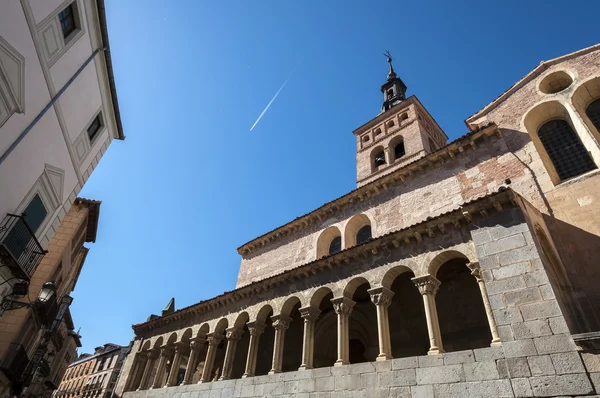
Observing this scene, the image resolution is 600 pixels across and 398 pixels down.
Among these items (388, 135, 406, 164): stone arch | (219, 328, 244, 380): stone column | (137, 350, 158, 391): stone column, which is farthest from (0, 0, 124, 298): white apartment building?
(388, 135, 406, 164): stone arch

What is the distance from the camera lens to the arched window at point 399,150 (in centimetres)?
2208

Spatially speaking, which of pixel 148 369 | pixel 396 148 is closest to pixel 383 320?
pixel 148 369

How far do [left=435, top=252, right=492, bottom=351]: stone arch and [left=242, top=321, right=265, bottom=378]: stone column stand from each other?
6309 millimetres

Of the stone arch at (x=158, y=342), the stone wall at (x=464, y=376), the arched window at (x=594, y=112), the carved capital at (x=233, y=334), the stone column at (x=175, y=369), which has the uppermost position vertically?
the arched window at (x=594, y=112)

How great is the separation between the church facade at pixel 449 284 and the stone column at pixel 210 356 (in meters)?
0.16

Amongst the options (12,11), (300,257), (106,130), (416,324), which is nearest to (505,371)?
(416,324)

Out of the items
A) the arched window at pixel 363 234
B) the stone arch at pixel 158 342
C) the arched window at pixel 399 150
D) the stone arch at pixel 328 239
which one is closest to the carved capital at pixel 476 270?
the arched window at pixel 363 234

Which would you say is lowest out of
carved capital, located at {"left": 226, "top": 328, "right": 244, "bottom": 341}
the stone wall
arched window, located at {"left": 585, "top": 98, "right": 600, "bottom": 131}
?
the stone wall

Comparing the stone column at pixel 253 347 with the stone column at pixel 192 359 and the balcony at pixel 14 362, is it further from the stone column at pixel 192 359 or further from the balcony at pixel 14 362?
the balcony at pixel 14 362

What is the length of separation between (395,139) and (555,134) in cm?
1122

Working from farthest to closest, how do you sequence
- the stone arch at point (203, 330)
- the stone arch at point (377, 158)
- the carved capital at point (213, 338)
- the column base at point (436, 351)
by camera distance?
1. the stone arch at point (377, 158)
2. the stone arch at point (203, 330)
3. the carved capital at point (213, 338)
4. the column base at point (436, 351)

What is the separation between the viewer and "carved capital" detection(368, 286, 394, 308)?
9.57 metres

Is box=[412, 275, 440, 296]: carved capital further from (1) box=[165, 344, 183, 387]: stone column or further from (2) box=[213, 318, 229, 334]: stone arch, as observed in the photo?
(1) box=[165, 344, 183, 387]: stone column

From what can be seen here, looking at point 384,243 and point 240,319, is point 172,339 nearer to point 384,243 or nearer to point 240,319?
point 240,319
